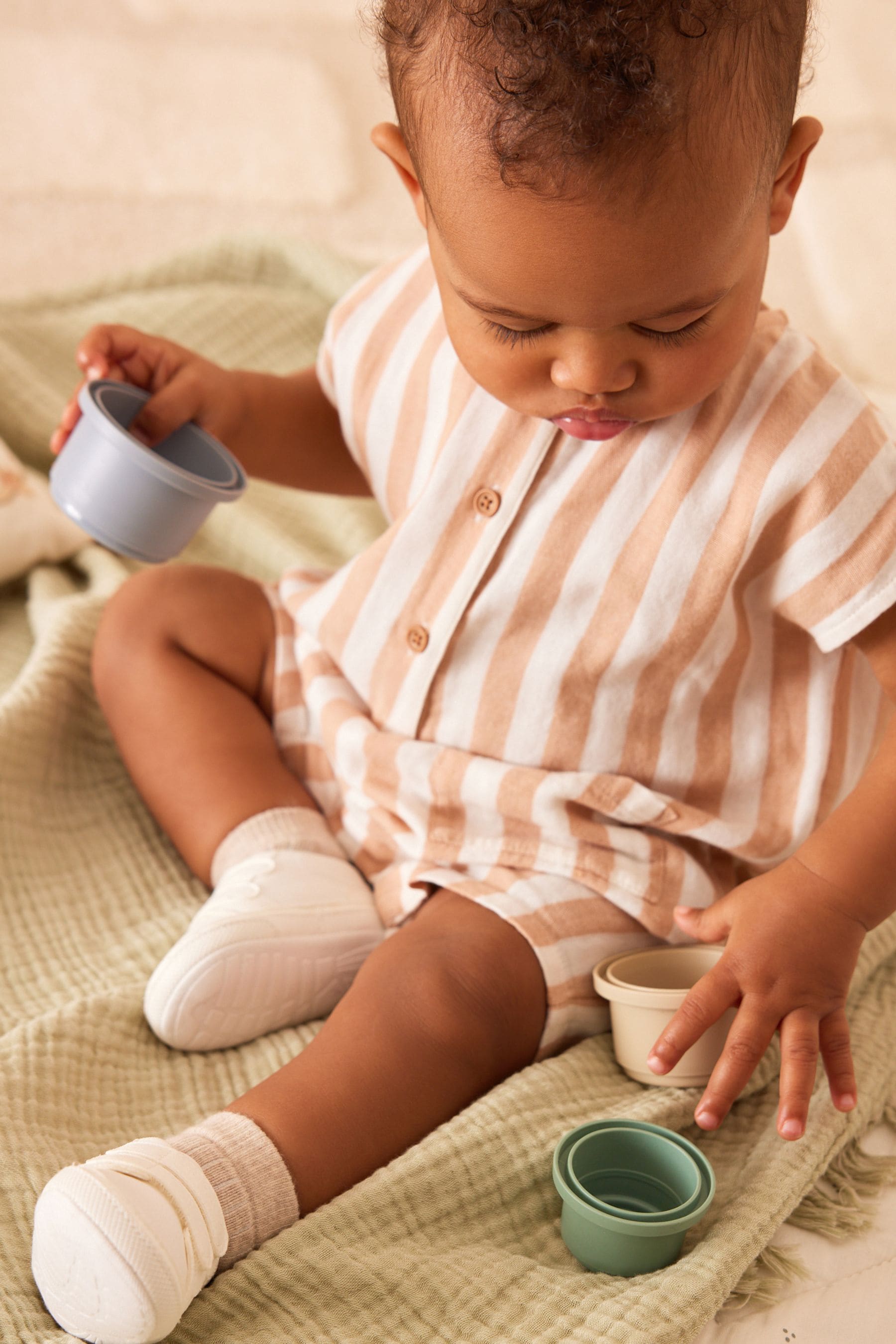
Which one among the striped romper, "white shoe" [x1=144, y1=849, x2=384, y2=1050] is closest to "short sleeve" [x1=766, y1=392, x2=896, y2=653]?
the striped romper

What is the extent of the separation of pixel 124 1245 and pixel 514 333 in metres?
0.49

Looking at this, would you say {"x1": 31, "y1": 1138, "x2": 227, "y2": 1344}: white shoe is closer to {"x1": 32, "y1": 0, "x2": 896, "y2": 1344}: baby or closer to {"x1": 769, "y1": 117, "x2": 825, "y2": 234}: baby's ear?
A: {"x1": 32, "y1": 0, "x2": 896, "y2": 1344}: baby

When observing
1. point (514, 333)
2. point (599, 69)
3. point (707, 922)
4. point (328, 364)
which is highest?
point (599, 69)

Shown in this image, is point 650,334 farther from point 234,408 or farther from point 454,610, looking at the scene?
point 234,408

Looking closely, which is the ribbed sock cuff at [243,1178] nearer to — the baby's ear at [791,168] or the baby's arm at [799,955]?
the baby's arm at [799,955]

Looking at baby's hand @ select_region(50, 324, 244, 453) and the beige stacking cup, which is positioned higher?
baby's hand @ select_region(50, 324, 244, 453)

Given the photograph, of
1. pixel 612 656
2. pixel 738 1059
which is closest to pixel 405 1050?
pixel 738 1059

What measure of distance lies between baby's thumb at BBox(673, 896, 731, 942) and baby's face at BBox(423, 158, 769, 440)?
0.93 feet

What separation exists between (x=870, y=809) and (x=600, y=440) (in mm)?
276

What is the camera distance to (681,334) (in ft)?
2.29

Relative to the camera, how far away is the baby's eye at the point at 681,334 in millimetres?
693

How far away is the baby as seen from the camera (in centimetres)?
62

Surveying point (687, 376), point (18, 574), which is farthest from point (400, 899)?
point (18, 574)

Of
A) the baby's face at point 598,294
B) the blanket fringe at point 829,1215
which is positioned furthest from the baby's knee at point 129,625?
the blanket fringe at point 829,1215
